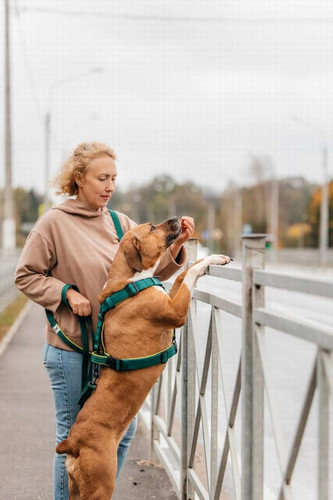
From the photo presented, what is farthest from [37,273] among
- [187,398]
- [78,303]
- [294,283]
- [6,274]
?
[6,274]

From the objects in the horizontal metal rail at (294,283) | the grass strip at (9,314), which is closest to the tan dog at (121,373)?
the horizontal metal rail at (294,283)

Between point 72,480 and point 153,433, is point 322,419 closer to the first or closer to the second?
point 72,480

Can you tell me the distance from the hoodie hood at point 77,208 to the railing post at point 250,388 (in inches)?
49.7

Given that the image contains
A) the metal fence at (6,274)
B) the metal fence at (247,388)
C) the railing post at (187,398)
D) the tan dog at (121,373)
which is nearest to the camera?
the metal fence at (247,388)

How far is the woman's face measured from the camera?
4297 mm

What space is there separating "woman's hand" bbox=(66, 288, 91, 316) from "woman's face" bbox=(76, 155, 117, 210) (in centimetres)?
48

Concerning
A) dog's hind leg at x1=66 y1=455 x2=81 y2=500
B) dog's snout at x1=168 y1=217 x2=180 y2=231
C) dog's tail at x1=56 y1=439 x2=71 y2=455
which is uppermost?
dog's snout at x1=168 y1=217 x2=180 y2=231

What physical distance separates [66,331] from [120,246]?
506 mm

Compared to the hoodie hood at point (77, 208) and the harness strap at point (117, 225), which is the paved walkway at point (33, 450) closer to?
the harness strap at point (117, 225)

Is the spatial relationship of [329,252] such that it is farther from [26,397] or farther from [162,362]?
[162,362]

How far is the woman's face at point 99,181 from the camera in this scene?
14.1 ft

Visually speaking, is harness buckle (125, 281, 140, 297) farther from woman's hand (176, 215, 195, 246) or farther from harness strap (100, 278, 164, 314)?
woman's hand (176, 215, 195, 246)

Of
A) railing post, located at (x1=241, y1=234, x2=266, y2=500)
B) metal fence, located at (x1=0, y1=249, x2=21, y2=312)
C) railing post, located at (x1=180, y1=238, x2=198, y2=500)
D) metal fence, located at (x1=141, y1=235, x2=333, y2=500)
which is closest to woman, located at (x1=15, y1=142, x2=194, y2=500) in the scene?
metal fence, located at (x1=141, y1=235, x2=333, y2=500)

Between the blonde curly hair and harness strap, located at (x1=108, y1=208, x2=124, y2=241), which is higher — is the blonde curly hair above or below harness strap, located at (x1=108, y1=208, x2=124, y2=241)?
above
